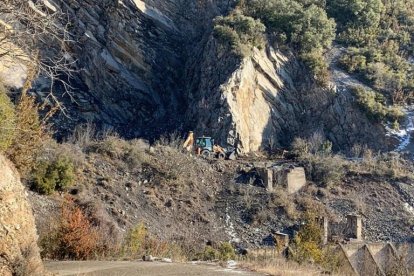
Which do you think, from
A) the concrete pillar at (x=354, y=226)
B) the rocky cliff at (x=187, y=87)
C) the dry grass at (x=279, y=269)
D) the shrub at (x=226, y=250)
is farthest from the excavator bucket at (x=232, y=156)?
the dry grass at (x=279, y=269)

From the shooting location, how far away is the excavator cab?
2722 centimetres

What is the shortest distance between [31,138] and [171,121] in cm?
1565

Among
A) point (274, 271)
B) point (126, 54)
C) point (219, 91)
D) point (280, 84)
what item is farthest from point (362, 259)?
point (126, 54)

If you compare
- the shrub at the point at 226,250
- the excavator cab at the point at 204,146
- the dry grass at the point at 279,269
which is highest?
the excavator cab at the point at 204,146

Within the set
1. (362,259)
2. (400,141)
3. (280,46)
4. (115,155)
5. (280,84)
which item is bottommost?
(362,259)

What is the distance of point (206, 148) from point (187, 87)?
779cm

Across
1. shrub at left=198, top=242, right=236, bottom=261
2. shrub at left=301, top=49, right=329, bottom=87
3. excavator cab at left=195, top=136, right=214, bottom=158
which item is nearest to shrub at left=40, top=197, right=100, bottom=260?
shrub at left=198, top=242, right=236, bottom=261

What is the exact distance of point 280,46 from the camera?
1340 inches

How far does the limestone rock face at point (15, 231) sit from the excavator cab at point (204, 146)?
2019cm

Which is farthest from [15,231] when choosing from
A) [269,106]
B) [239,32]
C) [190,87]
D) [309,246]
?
[190,87]

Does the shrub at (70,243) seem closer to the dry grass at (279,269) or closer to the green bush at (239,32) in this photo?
the dry grass at (279,269)

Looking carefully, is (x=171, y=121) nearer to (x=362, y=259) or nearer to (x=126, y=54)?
(x=126, y=54)

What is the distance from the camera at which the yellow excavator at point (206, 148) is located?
2727cm

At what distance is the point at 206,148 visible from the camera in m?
27.5
